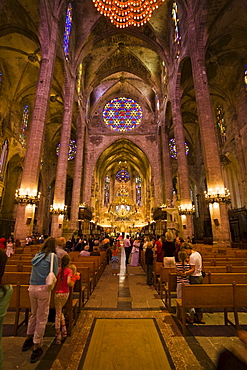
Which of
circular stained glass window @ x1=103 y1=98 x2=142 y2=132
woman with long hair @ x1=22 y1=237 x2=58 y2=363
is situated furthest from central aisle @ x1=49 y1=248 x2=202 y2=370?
circular stained glass window @ x1=103 y1=98 x2=142 y2=132

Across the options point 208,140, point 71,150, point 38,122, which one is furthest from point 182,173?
point 71,150

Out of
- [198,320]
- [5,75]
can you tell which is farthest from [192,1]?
[198,320]

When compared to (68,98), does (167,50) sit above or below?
above

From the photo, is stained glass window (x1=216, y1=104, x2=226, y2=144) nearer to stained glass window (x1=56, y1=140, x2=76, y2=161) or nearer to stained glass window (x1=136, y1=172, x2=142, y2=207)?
stained glass window (x1=56, y1=140, x2=76, y2=161)

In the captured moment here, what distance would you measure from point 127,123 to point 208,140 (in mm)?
22003

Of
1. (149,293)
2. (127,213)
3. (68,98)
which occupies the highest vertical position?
(68,98)

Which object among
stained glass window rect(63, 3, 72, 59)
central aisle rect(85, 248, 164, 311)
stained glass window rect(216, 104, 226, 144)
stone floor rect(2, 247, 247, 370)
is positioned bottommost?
central aisle rect(85, 248, 164, 311)

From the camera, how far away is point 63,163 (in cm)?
1659

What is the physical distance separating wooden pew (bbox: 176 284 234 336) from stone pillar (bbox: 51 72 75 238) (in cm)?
1323

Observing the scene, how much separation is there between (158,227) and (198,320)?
20320mm

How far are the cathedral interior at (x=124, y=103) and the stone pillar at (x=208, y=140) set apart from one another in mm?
63

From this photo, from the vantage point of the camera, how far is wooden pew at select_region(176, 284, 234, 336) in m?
3.46

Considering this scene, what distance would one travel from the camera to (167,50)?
68.5 ft

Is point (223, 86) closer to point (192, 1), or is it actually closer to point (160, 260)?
point (192, 1)
